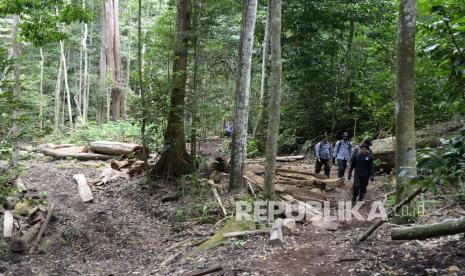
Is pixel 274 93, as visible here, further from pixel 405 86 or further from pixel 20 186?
pixel 20 186

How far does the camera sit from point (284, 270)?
22.2 feet

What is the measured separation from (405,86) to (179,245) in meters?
5.75

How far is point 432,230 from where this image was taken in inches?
188

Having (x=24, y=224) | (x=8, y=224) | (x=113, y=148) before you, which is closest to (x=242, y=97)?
(x=24, y=224)

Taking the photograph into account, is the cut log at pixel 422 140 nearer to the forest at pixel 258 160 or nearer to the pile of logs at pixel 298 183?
the forest at pixel 258 160

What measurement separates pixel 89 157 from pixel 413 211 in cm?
1425

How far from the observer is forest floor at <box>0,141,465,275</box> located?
630 centimetres

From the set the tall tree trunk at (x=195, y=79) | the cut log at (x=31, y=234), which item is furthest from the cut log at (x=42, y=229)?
the tall tree trunk at (x=195, y=79)

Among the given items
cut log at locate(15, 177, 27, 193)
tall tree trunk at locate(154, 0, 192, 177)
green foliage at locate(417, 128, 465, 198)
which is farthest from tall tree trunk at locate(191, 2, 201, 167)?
green foliage at locate(417, 128, 465, 198)

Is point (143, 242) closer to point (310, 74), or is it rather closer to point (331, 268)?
point (331, 268)

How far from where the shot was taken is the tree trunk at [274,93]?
355 inches

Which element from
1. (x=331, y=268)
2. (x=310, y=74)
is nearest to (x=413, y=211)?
(x=331, y=268)

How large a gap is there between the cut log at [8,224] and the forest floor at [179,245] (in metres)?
0.86

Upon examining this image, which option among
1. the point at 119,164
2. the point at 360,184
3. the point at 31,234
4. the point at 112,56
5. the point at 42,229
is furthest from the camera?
the point at 112,56
